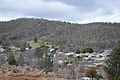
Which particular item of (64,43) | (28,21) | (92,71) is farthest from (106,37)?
(92,71)

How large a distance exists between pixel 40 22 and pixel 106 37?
125ft

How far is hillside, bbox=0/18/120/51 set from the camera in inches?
3371

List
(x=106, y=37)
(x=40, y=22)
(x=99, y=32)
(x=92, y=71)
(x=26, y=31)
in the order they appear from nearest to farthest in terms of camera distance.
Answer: (x=92, y=71), (x=106, y=37), (x=99, y=32), (x=26, y=31), (x=40, y=22)

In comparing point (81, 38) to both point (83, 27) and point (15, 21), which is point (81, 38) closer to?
point (83, 27)

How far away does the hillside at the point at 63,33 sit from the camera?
85625 mm

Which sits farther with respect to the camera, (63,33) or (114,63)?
(63,33)

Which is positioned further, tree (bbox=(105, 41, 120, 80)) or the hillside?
the hillside

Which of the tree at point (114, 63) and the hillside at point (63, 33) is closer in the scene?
the tree at point (114, 63)

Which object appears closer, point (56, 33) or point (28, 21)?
point (56, 33)

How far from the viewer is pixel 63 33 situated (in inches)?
4102

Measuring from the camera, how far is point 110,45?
82.1 m

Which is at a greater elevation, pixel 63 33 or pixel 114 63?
pixel 114 63

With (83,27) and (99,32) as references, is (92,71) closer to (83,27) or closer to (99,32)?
(99,32)

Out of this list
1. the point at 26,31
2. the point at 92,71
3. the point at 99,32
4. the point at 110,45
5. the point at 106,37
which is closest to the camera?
the point at 92,71
